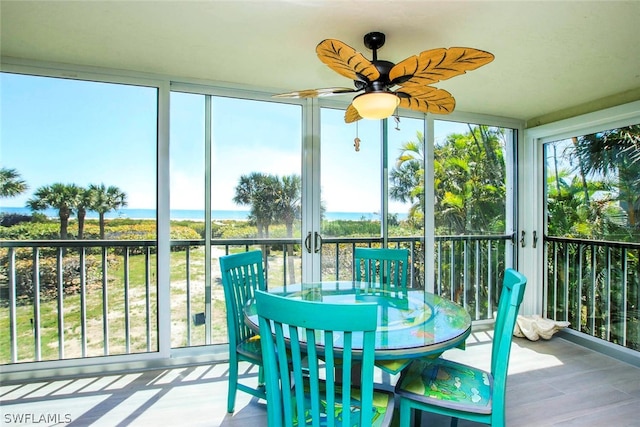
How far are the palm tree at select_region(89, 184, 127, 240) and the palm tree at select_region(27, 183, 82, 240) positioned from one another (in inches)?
4.2

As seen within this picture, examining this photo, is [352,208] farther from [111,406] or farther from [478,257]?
[111,406]

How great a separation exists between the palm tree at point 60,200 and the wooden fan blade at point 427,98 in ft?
7.96

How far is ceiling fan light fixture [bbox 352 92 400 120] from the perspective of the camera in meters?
1.62

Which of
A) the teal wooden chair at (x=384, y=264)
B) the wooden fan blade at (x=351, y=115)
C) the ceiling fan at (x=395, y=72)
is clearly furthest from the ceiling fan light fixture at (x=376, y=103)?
the teal wooden chair at (x=384, y=264)

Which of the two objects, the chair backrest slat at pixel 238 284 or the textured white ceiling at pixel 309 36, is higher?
the textured white ceiling at pixel 309 36

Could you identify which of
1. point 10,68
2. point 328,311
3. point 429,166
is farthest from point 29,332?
point 429,166

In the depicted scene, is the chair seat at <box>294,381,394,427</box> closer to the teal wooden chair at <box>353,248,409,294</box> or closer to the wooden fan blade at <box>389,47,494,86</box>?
the teal wooden chair at <box>353,248,409,294</box>

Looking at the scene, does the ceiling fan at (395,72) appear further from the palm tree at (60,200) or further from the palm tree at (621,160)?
the palm tree at (621,160)

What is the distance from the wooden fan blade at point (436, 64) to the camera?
4.51 ft

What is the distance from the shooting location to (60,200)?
249cm

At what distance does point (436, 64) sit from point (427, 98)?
1.32 feet

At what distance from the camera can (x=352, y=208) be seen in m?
3.12

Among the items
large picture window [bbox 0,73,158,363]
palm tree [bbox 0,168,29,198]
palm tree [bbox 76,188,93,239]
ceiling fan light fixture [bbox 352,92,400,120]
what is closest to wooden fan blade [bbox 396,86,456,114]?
ceiling fan light fixture [bbox 352,92,400,120]

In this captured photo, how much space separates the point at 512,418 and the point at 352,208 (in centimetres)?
190
